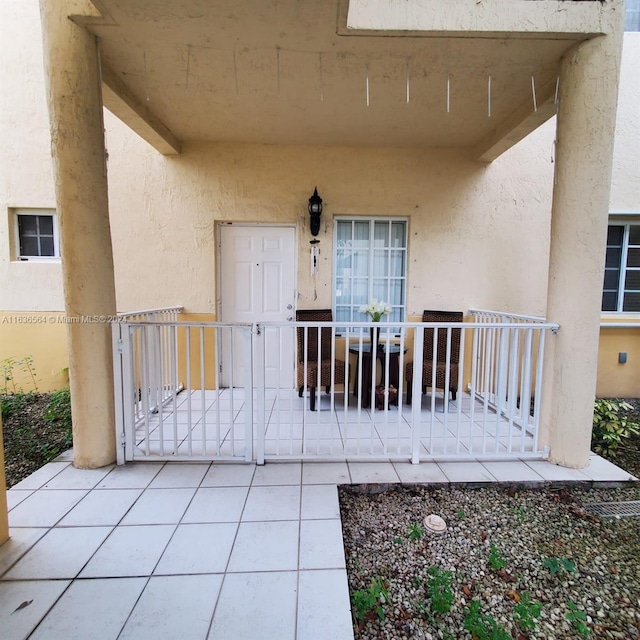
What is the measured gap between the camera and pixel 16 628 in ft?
4.08

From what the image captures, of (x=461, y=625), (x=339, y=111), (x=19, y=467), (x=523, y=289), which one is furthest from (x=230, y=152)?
(x=461, y=625)

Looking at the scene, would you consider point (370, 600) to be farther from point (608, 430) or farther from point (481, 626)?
point (608, 430)

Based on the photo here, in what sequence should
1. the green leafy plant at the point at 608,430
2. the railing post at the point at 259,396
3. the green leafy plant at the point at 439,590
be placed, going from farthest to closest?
the green leafy plant at the point at 608,430 < the railing post at the point at 259,396 < the green leafy plant at the point at 439,590

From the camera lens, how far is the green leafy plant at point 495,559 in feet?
5.16

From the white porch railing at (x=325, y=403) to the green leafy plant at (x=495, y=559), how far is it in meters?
0.69

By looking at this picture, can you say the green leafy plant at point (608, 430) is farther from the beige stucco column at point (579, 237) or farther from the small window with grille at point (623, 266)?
the small window with grille at point (623, 266)

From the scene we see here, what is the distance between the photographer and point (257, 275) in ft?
12.8

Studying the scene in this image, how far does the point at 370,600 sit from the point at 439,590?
299 mm

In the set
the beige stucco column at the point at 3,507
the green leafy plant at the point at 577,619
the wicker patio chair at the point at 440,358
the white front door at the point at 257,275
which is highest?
the white front door at the point at 257,275

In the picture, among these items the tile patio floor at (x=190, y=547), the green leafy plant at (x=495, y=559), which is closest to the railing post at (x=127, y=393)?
the tile patio floor at (x=190, y=547)

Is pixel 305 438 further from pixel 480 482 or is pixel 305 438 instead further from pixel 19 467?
pixel 19 467

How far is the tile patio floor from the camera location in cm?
127

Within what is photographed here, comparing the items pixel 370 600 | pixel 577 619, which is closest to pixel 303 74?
pixel 370 600

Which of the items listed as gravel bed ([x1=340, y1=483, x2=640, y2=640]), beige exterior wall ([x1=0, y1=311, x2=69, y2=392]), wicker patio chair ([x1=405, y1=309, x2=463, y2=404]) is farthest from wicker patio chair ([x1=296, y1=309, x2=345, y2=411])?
beige exterior wall ([x1=0, y1=311, x2=69, y2=392])
